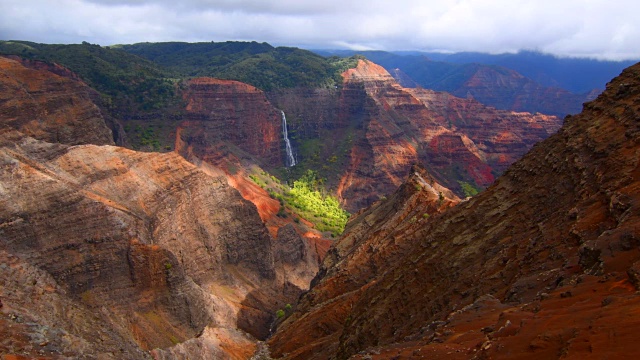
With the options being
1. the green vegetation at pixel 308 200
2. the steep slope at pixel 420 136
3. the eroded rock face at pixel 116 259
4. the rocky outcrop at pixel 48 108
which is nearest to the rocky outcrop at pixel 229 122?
the green vegetation at pixel 308 200

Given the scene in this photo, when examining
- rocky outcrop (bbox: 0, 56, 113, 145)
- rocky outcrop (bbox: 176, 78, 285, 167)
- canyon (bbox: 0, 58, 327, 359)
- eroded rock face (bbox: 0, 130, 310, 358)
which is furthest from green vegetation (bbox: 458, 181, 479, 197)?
rocky outcrop (bbox: 0, 56, 113, 145)

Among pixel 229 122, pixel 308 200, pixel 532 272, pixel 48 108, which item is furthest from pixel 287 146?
pixel 532 272

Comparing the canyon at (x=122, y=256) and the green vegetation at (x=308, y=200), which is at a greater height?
the canyon at (x=122, y=256)

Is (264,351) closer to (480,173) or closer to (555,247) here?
(555,247)

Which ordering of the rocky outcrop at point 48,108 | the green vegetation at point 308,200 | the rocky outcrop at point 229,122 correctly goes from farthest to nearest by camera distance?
the rocky outcrop at point 229,122, the green vegetation at point 308,200, the rocky outcrop at point 48,108

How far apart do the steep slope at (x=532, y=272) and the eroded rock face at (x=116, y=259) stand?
1164cm

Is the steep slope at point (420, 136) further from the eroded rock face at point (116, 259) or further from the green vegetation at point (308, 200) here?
the eroded rock face at point (116, 259)

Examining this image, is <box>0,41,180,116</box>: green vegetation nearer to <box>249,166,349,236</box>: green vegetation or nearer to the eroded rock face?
<box>249,166,349,236</box>: green vegetation

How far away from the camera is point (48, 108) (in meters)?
72.6

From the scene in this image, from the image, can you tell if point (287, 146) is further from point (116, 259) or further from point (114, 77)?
point (116, 259)

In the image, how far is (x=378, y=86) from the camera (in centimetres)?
15975

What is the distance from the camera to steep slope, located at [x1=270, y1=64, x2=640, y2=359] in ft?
49.8

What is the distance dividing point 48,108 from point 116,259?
3745cm

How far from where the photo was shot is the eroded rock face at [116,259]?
34.5m
